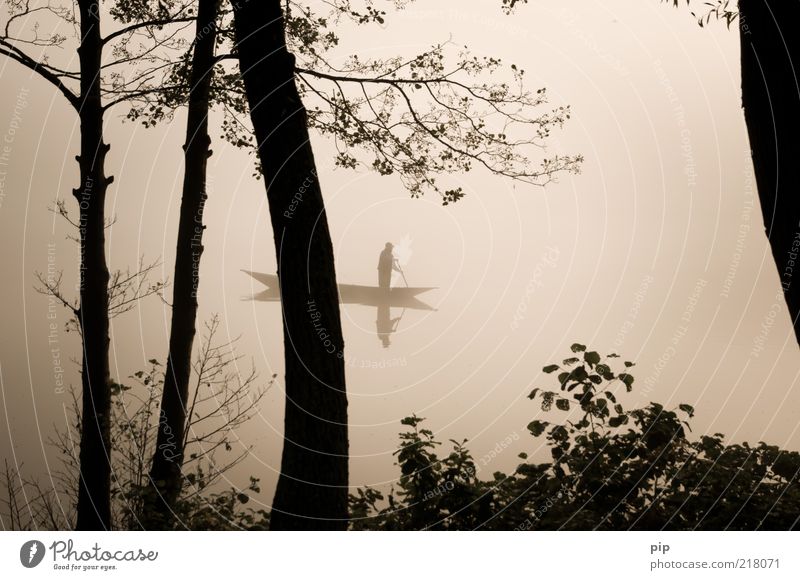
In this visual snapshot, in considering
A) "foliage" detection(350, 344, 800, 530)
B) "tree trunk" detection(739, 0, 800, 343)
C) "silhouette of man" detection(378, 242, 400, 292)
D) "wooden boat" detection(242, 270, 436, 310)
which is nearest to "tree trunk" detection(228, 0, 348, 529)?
"foliage" detection(350, 344, 800, 530)

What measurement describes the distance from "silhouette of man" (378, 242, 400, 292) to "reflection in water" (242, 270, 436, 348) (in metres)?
0.30

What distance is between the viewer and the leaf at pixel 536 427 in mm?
6723

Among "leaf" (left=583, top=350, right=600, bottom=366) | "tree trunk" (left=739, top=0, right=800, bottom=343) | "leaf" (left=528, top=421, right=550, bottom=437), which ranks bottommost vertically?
"leaf" (left=528, top=421, right=550, bottom=437)

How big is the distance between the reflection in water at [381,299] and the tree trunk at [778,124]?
8942mm

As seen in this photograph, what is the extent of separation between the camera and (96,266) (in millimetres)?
8391

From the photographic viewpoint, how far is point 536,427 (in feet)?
22.3

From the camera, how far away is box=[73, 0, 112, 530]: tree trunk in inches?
326

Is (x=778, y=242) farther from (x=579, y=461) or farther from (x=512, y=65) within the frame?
(x=512, y=65)

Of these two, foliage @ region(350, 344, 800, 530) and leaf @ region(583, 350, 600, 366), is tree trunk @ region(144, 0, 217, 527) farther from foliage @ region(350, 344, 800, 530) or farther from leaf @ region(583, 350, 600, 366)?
leaf @ region(583, 350, 600, 366)
